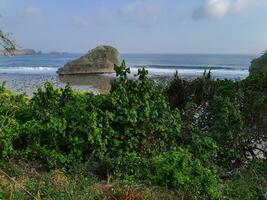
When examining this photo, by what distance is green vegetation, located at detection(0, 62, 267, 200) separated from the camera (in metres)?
6.38

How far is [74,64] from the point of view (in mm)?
61719

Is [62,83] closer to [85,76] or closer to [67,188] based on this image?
[85,76]

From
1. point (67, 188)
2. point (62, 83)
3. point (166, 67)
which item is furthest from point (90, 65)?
point (67, 188)

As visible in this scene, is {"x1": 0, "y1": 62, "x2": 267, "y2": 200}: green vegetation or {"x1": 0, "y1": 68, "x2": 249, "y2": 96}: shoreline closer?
{"x1": 0, "y1": 62, "x2": 267, "y2": 200}: green vegetation

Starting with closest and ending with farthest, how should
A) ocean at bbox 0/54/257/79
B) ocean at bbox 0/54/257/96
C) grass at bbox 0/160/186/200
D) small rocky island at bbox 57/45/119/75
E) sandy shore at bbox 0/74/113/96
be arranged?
grass at bbox 0/160/186/200 → sandy shore at bbox 0/74/113/96 → ocean at bbox 0/54/257/96 → ocean at bbox 0/54/257/79 → small rocky island at bbox 57/45/119/75

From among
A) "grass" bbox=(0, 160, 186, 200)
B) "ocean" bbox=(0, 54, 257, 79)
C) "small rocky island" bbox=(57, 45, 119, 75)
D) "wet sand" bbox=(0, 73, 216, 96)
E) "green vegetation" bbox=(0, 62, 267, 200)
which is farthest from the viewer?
"small rocky island" bbox=(57, 45, 119, 75)

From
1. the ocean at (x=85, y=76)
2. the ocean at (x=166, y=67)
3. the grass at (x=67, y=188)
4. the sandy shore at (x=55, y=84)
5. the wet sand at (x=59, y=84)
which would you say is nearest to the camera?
the grass at (x=67, y=188)

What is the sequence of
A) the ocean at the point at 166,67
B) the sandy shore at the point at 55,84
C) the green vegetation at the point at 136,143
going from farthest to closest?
the ocean at the point at 166,67
the sandy shore at the point at 55,84
the green vegetation at the point at 136,143

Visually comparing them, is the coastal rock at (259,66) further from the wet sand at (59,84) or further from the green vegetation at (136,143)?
the wet sand at (59,84)

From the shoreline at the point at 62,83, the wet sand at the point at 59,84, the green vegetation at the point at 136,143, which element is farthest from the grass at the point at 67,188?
the shoreline at the point at 62,83

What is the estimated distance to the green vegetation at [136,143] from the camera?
6.38m

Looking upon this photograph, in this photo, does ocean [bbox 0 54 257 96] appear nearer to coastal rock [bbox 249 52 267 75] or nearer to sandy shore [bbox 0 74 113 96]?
sandy shore [bbox 0 74 113 96]

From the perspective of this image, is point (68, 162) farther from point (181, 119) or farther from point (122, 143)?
point (181, 119)

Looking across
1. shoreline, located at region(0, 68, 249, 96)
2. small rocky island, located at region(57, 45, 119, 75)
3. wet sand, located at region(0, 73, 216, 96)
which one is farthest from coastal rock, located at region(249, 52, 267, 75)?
small rocky island, located at region(57, 45, 119, 75)
